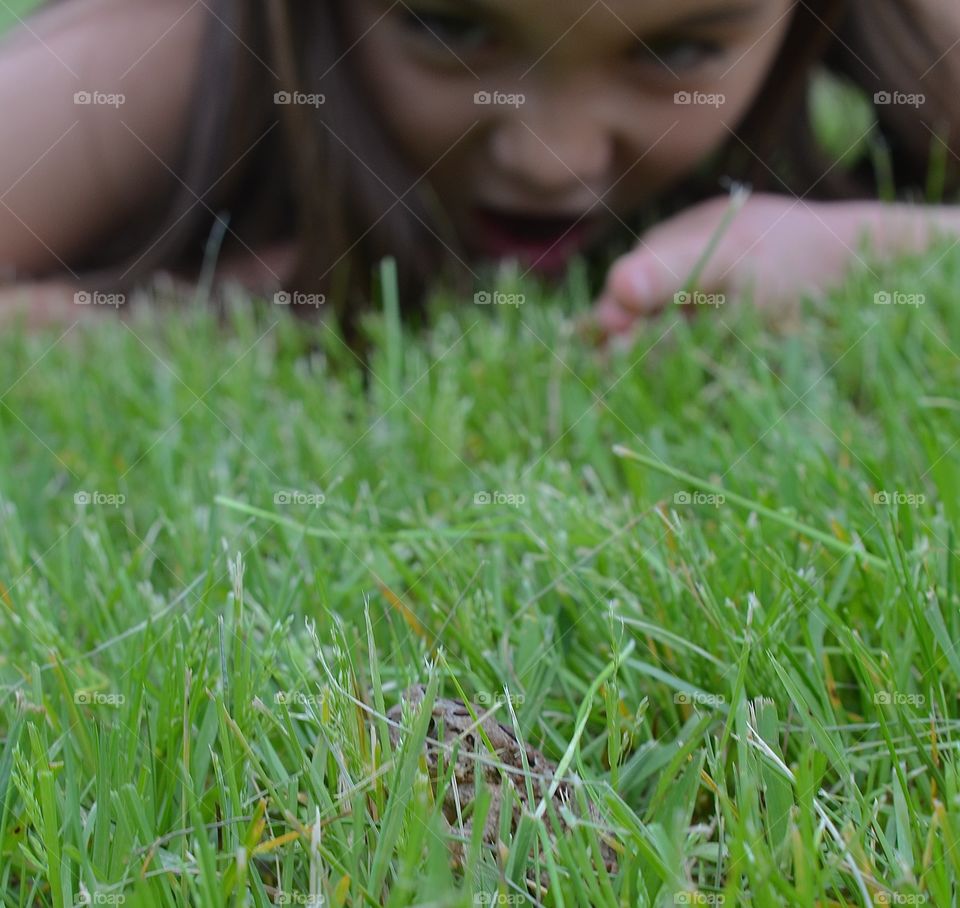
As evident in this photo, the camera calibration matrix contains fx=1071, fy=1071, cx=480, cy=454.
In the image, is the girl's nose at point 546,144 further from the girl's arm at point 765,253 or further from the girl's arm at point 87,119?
the girl's arm at point 87,119

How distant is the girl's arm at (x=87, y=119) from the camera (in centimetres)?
167

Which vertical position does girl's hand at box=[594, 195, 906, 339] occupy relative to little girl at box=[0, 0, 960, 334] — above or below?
below

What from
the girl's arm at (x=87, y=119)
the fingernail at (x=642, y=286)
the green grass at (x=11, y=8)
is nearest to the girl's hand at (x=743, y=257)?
the fingernail at (x=642, y=286)

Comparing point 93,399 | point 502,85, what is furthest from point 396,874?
point 502,85

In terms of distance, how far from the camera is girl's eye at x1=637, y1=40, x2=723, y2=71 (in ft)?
4.64

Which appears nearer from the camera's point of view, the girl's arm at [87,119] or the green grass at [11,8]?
the girl's arm at [87,119]

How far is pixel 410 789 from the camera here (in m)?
0.45

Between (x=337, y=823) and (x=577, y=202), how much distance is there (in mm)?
1199

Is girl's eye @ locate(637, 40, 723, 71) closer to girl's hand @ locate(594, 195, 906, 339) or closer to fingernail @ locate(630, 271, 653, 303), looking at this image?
girl's hand @ locate(594, 195, 906, 339)

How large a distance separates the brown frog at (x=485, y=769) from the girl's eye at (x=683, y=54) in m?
1.12

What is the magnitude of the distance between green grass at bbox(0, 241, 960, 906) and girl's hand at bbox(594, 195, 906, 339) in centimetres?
8

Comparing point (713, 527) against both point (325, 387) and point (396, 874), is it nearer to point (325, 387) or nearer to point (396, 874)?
point (396, 874)

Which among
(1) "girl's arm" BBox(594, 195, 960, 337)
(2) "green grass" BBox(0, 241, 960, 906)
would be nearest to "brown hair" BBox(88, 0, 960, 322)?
(1) "girl's arm" BBox(594, 195, 960, 337)

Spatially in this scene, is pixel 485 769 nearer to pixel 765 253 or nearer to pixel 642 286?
pixel 642 286
